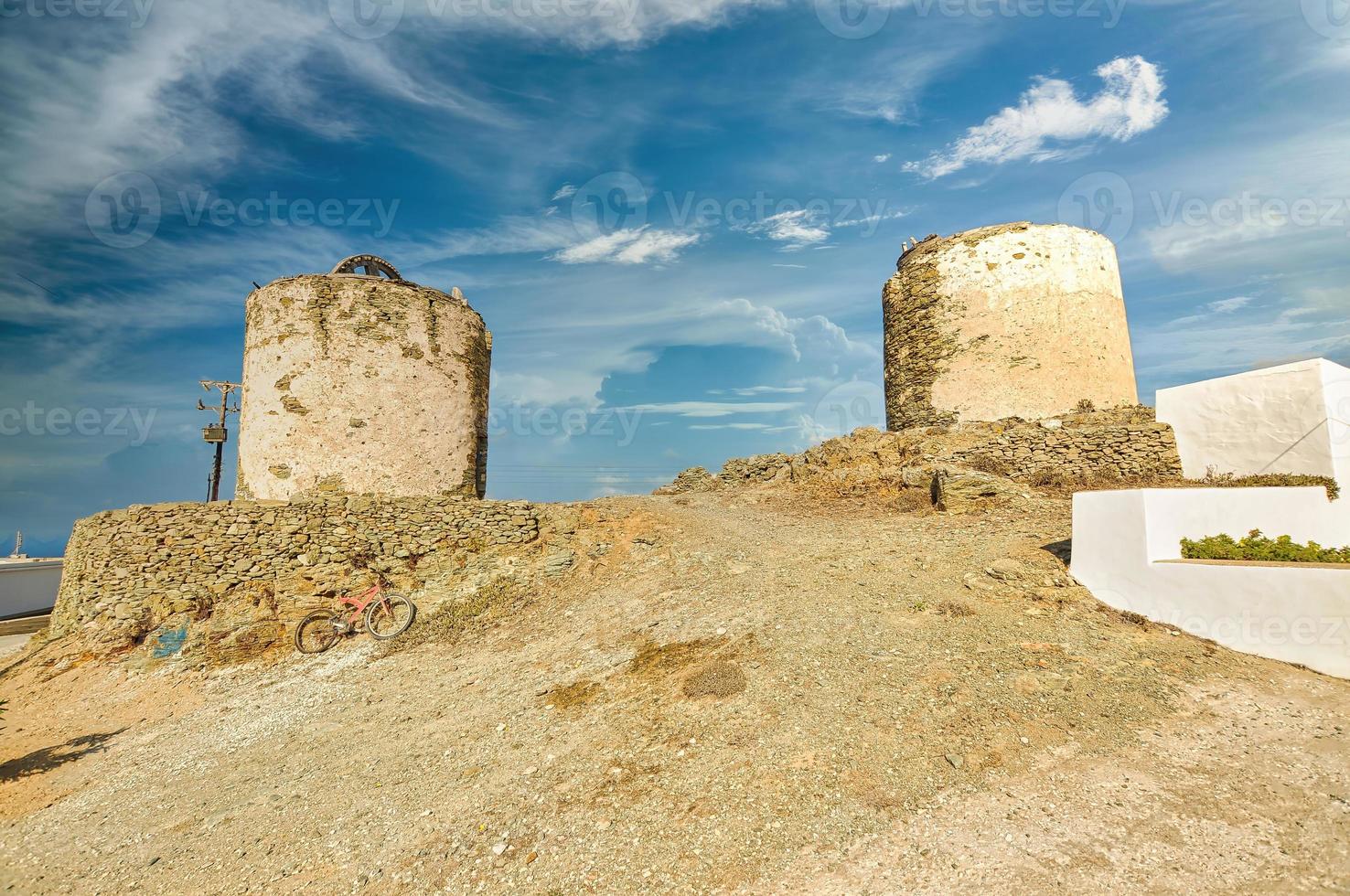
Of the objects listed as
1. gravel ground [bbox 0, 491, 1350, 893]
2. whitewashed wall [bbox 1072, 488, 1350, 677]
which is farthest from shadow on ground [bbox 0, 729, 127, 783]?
whitewashed wall [bbox 1072, 488, 1350, 677]

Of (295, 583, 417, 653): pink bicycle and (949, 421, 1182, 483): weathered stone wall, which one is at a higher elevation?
(949, 421, 1182, 483): weathered stone wall

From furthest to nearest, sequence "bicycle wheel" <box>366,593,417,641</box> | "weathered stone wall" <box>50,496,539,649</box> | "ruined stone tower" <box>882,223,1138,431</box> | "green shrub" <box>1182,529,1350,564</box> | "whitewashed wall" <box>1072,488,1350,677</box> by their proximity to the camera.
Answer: "ruined stone tower" <box>882,223,1138,431</box> < "weathered stone wall" <box>50,496,539,649</box> < "bicycle wheel" <box>366,593,417,641</box> < "green shrub" <box>1182,529,1350,564</box> < "whitewashed wall" <box>1072,488,1350,677</box>

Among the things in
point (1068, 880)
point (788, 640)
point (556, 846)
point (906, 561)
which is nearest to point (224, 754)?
point (556, 846)

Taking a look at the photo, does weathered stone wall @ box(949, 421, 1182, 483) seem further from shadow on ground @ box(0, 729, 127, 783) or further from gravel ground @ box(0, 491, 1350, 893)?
shadow on ground @ box(0, 729, 127, 783)

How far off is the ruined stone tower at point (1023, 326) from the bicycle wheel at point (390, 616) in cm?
1527

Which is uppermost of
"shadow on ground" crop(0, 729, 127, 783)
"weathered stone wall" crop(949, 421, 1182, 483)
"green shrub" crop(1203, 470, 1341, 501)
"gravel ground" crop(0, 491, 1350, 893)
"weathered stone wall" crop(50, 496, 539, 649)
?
"weathered stone wall" crop(949, 421, 1182, 483)

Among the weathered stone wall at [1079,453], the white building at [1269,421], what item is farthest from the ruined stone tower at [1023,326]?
the white building at [1269,421]

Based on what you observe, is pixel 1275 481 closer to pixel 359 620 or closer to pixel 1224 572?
pixel 1224 572

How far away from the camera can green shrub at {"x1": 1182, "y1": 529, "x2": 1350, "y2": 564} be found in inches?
299

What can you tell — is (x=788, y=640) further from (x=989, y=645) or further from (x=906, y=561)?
(x=906, y=561)

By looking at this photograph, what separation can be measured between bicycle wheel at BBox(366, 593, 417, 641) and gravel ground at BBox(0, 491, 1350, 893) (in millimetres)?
766

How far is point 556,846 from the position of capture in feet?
16.8

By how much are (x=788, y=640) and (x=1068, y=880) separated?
403 centimetres

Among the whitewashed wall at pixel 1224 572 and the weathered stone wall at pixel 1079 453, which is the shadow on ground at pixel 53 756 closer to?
the whitewashed wall at pixel 1224 572
